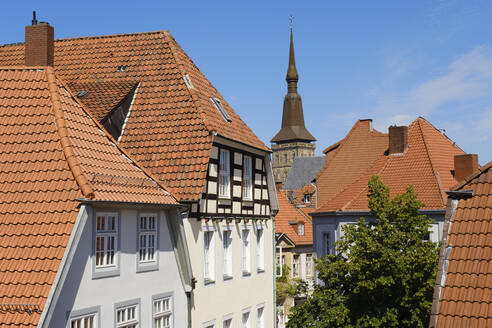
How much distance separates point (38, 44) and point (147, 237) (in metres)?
6.52

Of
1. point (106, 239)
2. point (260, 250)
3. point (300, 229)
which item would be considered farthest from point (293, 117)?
point (106, 239)

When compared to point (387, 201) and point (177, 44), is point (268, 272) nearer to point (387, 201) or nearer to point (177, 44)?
point (387, 201)

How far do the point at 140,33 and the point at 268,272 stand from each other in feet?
32.8

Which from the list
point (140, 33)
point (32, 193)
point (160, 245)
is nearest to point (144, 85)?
point (140, 33)

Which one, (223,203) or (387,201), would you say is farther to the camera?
(387,201)

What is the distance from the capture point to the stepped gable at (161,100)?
18.6 meters

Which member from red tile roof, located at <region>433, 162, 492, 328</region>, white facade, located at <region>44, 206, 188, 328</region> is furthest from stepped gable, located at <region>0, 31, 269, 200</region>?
red tile roof, located at <region>433, 162, 492, 328</region>

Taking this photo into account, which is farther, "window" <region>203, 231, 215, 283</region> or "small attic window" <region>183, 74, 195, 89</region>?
"small attic window" <region>183, 74, 195, 89</region>

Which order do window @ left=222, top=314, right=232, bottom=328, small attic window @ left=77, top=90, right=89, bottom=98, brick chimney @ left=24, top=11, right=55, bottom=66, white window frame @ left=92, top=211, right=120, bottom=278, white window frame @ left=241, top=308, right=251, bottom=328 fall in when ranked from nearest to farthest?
white window frame @ left=92, top=211, right=120, bottom=278
brick chimney @ left=24, top=11, right=55, bottom=66
small attic window @ left=77, top=90, right=89, bottom=98
window @ left=222, top=314, right=232, bottom=328
white window frame @ left=241, top=308, right=251, bottom=328

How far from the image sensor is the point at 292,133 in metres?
154

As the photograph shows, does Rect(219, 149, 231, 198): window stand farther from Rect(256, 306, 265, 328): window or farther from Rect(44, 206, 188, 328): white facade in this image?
Rect(256, 306, 265, 328): window

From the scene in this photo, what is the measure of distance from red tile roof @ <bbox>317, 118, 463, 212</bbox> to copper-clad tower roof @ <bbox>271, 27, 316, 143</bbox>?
115027 mm

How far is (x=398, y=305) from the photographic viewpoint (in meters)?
20.6

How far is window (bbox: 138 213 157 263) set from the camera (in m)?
15.9
